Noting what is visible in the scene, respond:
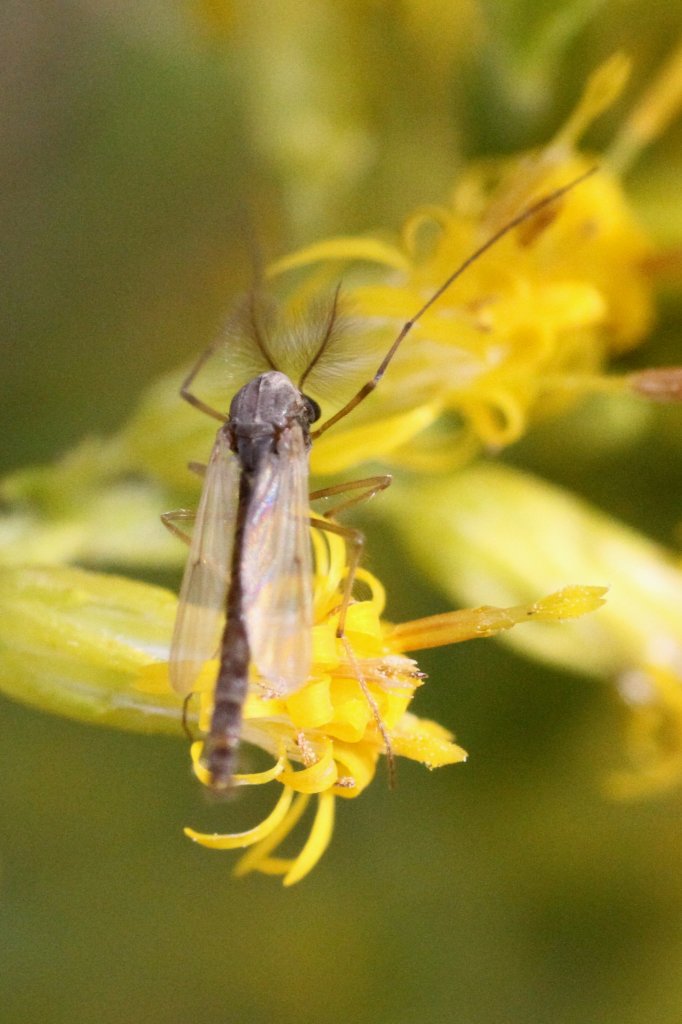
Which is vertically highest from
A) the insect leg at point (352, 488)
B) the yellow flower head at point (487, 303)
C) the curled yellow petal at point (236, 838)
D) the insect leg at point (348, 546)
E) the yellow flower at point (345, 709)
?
the yellow flower head at point (487, 303)

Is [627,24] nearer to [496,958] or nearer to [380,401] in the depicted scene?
[380,401]

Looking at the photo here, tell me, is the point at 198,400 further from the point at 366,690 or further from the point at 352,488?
the point at 366,690

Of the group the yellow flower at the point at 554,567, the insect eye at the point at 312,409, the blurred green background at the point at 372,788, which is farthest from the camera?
the blurred green background at the point at 372,788

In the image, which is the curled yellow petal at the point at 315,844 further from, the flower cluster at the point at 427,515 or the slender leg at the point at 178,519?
the slender leg at the point at 178,519

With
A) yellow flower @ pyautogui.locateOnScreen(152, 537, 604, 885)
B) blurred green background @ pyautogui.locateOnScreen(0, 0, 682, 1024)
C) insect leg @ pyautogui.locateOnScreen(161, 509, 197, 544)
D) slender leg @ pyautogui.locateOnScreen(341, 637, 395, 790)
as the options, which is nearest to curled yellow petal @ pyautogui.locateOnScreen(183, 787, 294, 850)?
yellow flower @ pyautogui.locateOnScreen(152, 537, 604, 885)

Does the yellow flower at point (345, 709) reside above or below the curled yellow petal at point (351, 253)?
below

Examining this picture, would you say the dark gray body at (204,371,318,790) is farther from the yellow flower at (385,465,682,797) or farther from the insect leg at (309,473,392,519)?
the yellow flower at (385,465,682,797)

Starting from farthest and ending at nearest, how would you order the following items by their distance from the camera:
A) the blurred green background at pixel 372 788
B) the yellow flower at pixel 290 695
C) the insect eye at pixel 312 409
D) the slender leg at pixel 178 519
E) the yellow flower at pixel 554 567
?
the blurred green background at pixel 372 788 → the yellow flower at pixel 554 567 → the insect eye at pixel 312 409 → the slender leg at pixel 178 519 → the yellow flower at pixel 290 695

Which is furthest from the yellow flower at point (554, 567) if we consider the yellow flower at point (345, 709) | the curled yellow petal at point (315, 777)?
the curled yellow petal at point (315, 777)
